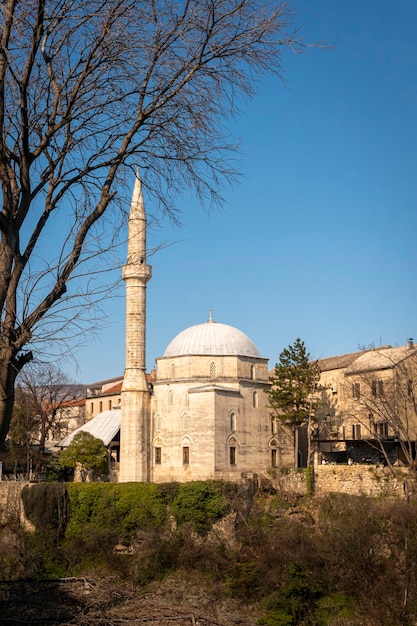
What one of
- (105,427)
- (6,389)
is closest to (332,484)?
(105,427)

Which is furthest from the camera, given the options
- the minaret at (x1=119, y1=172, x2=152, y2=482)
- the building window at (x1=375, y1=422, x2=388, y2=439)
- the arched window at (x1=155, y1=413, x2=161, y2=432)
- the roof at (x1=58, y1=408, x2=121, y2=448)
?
the roof at (x1=58, y1=408, x2=121, y2=448)

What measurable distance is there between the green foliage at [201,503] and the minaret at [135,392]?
476 centimetres

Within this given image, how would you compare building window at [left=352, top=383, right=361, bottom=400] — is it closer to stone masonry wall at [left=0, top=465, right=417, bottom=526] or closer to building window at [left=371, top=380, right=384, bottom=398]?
building window at [left=371, top=380, right=384, bottom=398]

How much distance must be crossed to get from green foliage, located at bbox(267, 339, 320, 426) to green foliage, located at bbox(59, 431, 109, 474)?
8.68 metres

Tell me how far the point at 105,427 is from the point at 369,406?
48.2ft

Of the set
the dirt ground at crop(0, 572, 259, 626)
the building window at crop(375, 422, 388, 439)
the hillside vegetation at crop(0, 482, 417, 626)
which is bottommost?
the hillside vegetation at crop(0, 482, 417, 626)

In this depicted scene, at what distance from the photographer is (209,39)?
4.78m

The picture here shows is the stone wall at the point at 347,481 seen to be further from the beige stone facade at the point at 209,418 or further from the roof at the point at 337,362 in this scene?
the roof at the point at 337,362

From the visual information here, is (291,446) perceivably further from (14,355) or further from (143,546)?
(14,355)

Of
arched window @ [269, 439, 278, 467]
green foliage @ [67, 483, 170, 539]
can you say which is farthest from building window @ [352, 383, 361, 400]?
green foliage @ [67, 483, 170, 539]

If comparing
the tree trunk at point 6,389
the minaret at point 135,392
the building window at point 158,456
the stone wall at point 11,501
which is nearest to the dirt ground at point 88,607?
the tree trunk at point 6,389

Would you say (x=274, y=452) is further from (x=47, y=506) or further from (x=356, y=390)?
(x=47, y=506)

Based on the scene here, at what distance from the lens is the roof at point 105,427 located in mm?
37719

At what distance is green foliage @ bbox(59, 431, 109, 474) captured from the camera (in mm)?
34219
